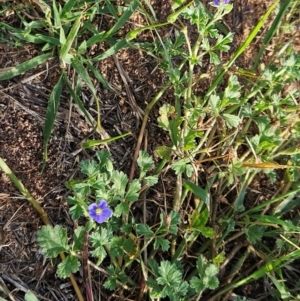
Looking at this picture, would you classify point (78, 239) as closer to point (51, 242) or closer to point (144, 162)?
point (51, 242)

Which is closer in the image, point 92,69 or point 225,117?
point 225,117

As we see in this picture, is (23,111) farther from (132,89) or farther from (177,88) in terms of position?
(177,88)

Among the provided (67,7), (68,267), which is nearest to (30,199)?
(68,267)

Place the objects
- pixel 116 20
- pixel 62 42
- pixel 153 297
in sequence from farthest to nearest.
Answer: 1. pixel 116 20
2. pixel 62 42
3. pixel 153 297

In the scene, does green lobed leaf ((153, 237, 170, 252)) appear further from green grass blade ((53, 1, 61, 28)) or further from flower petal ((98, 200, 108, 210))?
green grass blade ((53, 1, 61, 28))

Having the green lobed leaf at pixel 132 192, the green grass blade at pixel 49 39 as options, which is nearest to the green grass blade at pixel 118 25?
the green grass blade at pixel 49 39

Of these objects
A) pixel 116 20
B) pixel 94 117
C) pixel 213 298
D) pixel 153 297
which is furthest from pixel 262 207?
pixel 116 20
